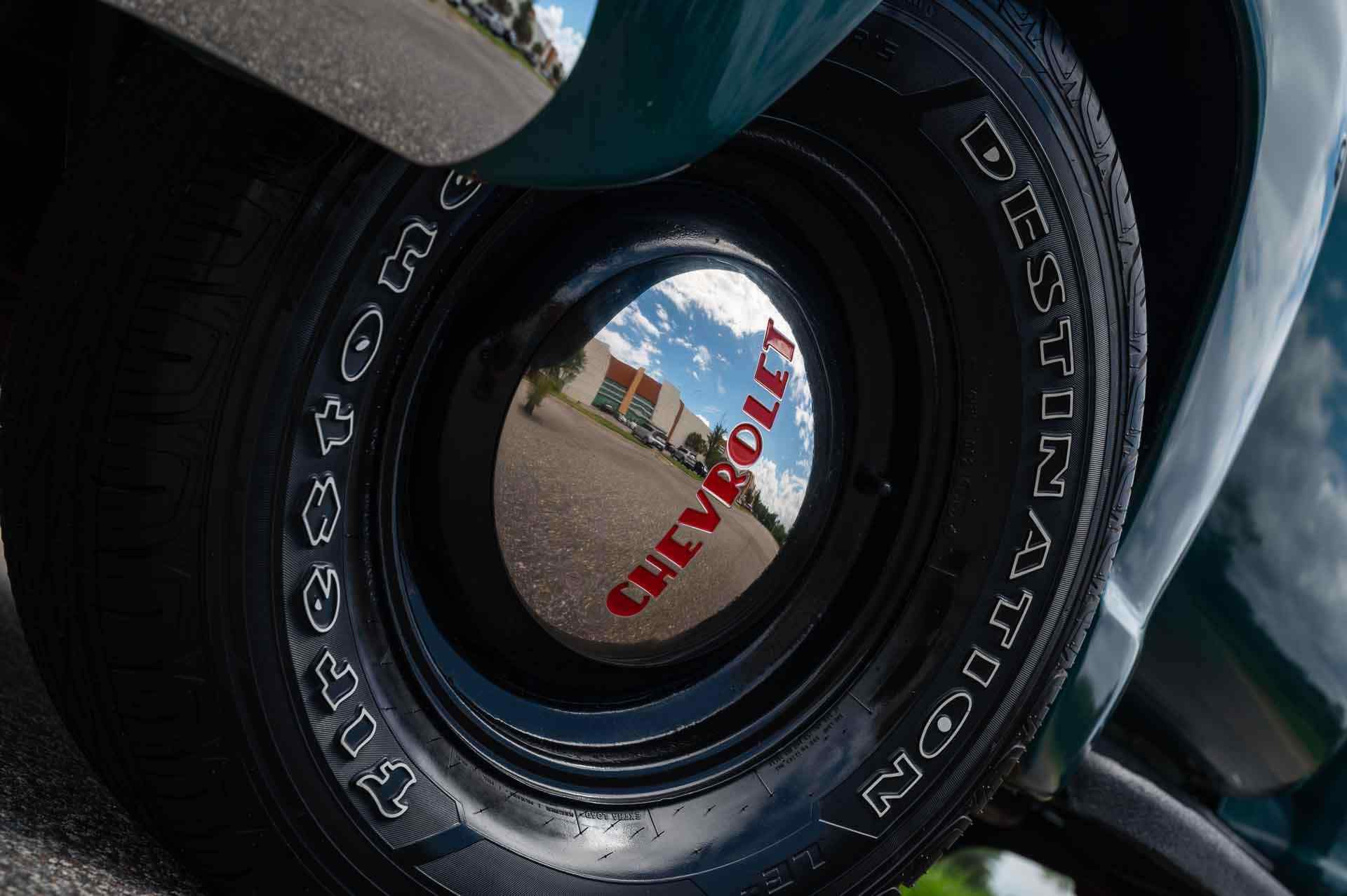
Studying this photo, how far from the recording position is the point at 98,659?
0.94 metres

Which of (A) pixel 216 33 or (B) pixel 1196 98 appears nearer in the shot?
(A) pixel 216 33

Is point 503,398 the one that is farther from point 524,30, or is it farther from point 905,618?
point 905,618

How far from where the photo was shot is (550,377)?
1209mm

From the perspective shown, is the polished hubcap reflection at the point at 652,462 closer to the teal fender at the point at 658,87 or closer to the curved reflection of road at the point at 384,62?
the teal fender at the point at 658,87

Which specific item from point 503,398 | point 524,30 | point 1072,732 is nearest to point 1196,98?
point 1072,732

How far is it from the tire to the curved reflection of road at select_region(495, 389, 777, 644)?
6 centimetres

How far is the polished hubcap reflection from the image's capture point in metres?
1.22

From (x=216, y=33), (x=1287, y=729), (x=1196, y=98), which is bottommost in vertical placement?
(x=1287, y=729)

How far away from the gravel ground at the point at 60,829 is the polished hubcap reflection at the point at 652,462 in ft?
1.51

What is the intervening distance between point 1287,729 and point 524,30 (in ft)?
5.95

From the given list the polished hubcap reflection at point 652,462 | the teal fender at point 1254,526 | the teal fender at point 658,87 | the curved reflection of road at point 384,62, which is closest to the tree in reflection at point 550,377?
the polished hubcap reflection at point 652,462

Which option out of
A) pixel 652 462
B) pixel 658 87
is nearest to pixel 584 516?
pixel 652 462

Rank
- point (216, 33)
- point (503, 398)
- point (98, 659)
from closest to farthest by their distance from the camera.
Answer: point (216, 33), point (98, 659), point (503, 398)

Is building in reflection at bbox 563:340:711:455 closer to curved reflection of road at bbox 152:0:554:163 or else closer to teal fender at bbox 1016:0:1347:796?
curved reflection of road at bbox 152:0:554:163
